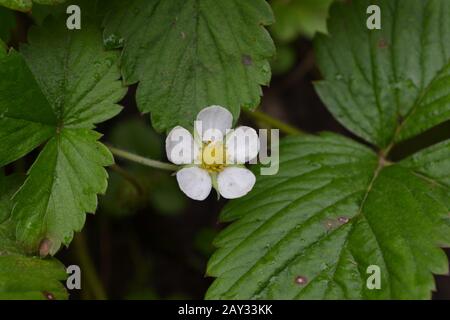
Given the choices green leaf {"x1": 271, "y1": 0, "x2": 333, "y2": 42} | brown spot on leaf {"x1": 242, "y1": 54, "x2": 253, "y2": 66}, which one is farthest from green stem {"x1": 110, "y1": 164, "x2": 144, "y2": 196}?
green leaf {"x1": 271, "y1": 0, "x2": 333, "y2": 42}

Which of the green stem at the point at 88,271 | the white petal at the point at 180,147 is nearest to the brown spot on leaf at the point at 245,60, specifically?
the white petal at the point at 180,147

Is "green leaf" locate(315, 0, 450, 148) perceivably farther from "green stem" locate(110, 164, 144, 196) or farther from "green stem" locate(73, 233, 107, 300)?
"green stem" locate(73, 233, 107, 300)

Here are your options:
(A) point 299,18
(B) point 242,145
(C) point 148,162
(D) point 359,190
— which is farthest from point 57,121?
(A) point 299,18

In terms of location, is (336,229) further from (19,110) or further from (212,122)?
(19,110)

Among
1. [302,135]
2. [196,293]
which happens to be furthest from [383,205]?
[196,293]

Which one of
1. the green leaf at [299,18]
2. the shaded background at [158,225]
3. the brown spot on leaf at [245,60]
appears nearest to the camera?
the brown spot on leaf at [245,60]

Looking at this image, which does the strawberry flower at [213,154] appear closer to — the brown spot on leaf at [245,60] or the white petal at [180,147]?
the white petal at [180,147]
